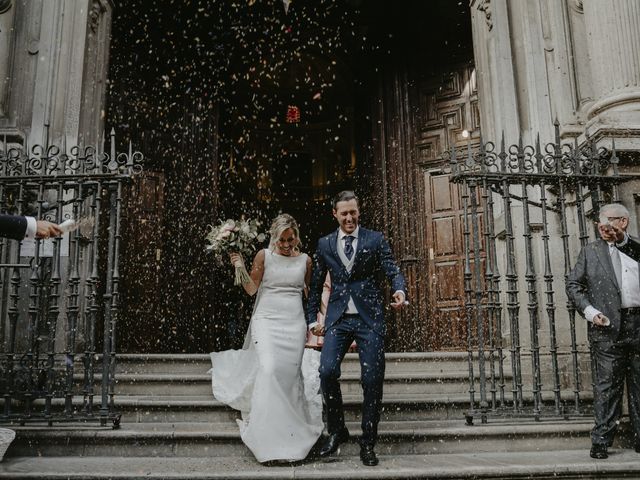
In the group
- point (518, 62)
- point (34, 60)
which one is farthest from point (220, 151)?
point (518, 62)

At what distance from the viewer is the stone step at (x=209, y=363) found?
6398 millimetres

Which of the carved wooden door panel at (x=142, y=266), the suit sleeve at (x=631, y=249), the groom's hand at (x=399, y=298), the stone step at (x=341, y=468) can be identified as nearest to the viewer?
the stone step at (x=341, y=468)

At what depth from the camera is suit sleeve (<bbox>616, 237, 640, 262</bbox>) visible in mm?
4879

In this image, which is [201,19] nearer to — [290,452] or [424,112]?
[424,112]

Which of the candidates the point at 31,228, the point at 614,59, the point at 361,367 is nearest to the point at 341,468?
the point at 361,367

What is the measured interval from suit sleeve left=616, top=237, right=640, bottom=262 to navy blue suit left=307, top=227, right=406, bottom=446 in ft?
6.12

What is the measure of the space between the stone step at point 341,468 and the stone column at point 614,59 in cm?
358

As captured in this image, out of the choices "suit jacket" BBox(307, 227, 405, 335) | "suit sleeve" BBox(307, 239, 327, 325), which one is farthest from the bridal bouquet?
"suit jacket" BBox(307, 227, 405, 335)

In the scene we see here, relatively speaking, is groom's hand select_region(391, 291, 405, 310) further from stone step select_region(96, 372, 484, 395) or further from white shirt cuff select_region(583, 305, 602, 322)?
stone step select_region(96, 372, 484, 395)

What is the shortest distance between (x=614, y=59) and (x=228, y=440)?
221 inches

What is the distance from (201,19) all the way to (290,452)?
9.90m

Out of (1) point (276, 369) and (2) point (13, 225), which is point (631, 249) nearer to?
(1) point (276, 369)

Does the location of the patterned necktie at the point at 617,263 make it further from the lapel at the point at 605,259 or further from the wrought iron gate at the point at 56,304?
the wrought iron gate at the point at 56,304

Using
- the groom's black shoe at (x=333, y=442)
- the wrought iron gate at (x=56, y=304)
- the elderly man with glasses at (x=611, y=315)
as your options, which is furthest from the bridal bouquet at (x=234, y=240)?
the elderly man with glasses at (x=611, y=315)
